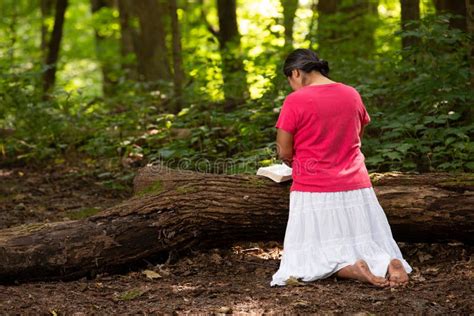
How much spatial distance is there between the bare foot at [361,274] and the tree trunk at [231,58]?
16.8 ft

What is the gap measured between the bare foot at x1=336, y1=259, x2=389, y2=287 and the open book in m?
0.96

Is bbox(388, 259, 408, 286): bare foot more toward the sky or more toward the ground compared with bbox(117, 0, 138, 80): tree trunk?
more toward the ground

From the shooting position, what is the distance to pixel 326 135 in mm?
4898

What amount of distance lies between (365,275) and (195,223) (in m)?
1.55

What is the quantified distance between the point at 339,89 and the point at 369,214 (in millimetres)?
1034

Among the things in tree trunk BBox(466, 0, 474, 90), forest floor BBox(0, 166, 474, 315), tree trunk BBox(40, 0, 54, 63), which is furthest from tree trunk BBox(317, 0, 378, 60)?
tree trunk BBox(40, 0, 54, 63)

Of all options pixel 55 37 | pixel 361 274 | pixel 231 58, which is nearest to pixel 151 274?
pixel 361 274

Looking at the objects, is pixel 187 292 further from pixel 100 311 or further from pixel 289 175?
pixel 289 175

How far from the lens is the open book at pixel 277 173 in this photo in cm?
538

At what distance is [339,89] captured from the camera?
16.1ft

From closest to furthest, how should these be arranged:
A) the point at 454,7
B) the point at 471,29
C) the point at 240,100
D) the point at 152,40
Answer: the point at 471,29 < the point at 454,7 < the point at 240,100 < the point at 152,40

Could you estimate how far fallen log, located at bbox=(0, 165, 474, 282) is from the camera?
5062 millimetres

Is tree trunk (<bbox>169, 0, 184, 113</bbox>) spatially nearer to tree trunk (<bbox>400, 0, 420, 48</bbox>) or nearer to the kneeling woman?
tree trunk (<bbox>400, 0, 420, 48</bbox>)

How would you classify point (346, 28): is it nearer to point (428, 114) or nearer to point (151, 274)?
point (428, 114)
